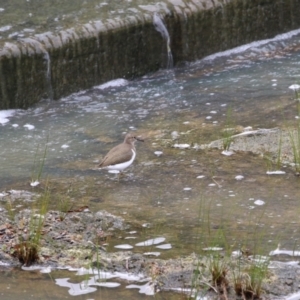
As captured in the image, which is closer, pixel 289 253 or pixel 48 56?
pixel 289 253

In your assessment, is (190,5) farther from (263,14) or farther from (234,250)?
(234,250)

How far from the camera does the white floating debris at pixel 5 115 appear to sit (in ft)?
27.3

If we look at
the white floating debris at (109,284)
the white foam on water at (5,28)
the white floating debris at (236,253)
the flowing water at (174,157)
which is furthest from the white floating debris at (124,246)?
the white foam on water at (5,28)

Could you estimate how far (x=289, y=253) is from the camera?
4.99m

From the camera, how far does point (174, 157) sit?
275 inches

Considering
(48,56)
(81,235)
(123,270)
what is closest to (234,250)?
(123,270)

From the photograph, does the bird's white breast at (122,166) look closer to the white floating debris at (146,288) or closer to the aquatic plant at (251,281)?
the white floating debris at (146,288)

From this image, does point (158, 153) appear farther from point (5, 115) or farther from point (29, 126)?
point (5, 115)

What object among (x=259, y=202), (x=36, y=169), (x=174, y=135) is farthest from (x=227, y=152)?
(x=36, y=169)

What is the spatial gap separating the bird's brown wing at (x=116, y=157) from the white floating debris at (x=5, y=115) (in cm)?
202

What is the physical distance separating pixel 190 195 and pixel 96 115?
2.49 meters

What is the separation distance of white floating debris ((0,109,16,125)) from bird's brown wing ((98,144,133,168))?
202cm

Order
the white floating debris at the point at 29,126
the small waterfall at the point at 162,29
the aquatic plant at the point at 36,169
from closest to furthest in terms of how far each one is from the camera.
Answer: the aquatic plant at the point at 36,169 < the white floating debris at the point at 29,126 < the small waterfall at the point at 162,29

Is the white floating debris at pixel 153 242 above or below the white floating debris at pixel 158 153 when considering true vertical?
above
